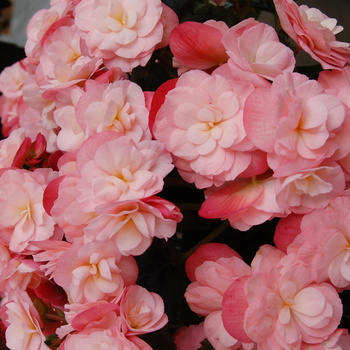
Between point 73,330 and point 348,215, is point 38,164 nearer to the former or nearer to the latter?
point 73,330

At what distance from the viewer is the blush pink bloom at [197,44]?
51 cm

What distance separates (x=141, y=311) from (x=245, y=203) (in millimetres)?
173

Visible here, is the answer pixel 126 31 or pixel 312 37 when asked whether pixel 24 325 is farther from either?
pixel 312 37

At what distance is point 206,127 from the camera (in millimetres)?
493

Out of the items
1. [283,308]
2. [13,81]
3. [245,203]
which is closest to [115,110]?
[245,203]

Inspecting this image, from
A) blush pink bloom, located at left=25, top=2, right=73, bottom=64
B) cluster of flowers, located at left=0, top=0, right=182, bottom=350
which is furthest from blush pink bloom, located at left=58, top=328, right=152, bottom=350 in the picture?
blush pink bloom, located at left=25, top=2, right=73, bottom=64

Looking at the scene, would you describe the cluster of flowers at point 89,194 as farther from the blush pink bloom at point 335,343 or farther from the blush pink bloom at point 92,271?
the blush pink bloom at point 335,343

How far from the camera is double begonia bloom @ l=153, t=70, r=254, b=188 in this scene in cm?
48

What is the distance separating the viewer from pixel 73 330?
20.3 inches

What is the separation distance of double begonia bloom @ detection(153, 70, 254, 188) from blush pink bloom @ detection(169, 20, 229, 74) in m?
0.04

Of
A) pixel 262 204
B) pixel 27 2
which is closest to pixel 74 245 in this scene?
pixel 262 204

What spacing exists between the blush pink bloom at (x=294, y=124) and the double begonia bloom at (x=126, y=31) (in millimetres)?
173

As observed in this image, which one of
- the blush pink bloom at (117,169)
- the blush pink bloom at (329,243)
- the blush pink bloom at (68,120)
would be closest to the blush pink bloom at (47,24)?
the blush pink bloom at (68,120)

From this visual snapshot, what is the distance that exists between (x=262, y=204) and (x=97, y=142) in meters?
0.20
